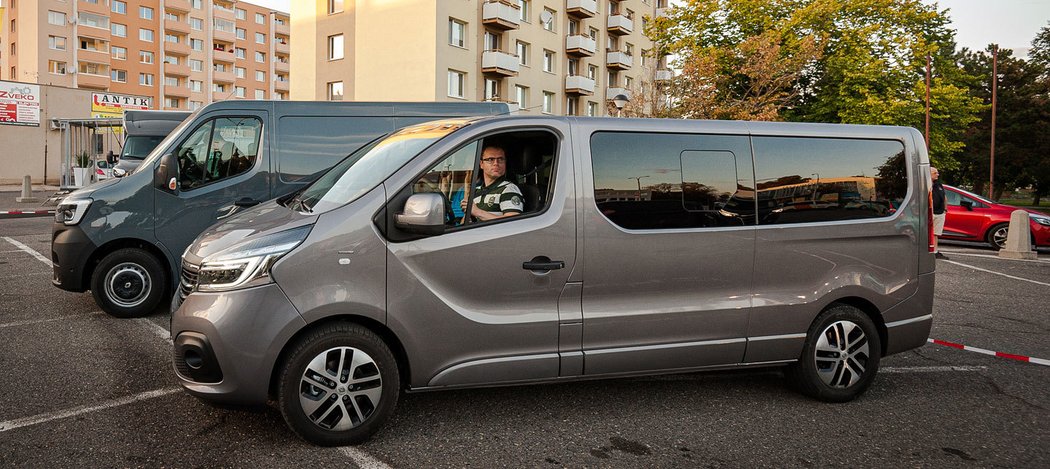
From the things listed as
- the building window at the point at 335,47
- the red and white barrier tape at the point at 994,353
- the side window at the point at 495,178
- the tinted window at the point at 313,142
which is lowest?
the red and white barrier tape at the point at 994,353

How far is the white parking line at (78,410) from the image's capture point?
13.5 ft

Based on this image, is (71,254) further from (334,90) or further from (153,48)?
(153,48)

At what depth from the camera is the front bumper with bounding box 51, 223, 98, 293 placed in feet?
22.7

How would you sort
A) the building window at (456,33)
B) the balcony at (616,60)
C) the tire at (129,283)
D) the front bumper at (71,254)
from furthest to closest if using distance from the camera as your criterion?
the balcony at (616,60)
the building window at (456,33)
the tire at (129,283)
the front bumper at (71,254)

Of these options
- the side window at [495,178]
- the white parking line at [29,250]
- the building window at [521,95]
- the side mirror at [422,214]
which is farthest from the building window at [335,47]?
the side mirror at [422,214]

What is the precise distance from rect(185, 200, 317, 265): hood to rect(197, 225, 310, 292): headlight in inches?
2.3

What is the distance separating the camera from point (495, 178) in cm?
422

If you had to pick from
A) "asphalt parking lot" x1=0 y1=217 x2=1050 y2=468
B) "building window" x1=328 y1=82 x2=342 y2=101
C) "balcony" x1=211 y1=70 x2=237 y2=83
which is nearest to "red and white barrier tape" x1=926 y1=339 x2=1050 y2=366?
"asphalt parking lot" x1=0 y1=217 x2=1050 y2=468

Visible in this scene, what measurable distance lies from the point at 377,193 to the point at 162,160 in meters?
4.02

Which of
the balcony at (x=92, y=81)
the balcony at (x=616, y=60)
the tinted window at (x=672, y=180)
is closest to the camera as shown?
the tinted window at (x=672, y=180)

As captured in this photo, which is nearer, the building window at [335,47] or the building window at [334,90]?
the building window at [334,90]

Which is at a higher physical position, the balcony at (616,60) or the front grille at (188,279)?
the balcony at (616,60)

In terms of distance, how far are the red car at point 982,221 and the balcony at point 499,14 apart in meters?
24.6

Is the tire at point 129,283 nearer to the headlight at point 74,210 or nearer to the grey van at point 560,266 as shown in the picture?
the headlight at point 74,210
